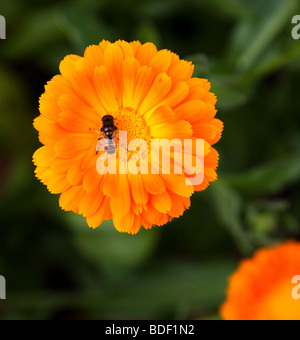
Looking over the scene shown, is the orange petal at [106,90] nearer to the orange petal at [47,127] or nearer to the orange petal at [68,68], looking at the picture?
the orange petal at [68,68]

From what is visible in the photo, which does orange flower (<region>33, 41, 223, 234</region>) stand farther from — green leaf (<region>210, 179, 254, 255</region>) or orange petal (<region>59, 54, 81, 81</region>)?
green leaf (<region>210, 179, 254, 255</region>)

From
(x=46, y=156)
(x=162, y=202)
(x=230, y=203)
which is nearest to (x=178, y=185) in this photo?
(x=162, y=202)

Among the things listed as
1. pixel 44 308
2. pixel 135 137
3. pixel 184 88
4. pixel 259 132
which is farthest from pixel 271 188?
pixel 44 308

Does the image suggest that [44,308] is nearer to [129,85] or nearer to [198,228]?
[198,228]

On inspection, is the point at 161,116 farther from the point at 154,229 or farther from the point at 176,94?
the point at 154,229

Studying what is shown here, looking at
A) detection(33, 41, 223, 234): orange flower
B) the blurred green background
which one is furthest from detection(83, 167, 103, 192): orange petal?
the blurred green background

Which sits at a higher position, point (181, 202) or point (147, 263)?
point (147, 263)
